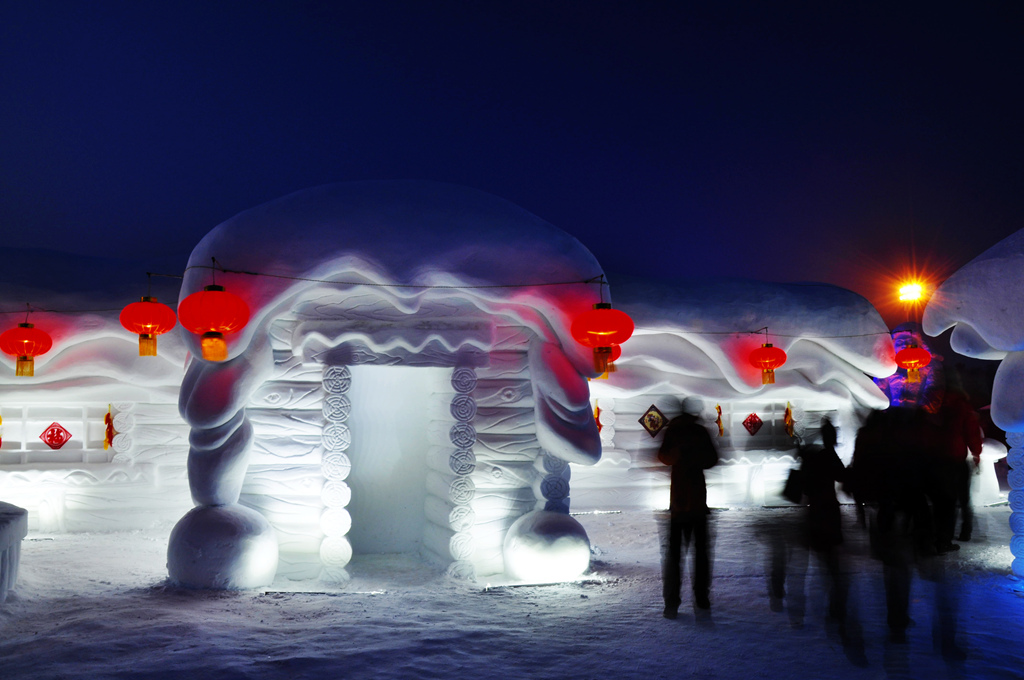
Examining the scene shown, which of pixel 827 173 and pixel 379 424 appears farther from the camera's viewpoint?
pixel 827 173

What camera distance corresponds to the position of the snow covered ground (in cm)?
358

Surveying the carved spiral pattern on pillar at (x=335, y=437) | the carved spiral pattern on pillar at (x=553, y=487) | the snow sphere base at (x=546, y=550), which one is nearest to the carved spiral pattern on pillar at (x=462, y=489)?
the snow sphere base at (x=546, y=550)

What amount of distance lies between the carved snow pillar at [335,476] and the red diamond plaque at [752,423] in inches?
275

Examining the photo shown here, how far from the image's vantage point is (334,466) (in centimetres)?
584

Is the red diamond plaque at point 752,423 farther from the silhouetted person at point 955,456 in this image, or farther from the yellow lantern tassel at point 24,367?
the yellow lantern tassel at point 24,367

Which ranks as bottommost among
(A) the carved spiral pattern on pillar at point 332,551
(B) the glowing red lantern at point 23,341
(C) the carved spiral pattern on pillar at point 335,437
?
(A) the carved spiral pattern on pillar at point 332,551

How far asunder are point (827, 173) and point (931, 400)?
407 cm

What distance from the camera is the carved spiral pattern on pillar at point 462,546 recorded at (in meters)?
5.99

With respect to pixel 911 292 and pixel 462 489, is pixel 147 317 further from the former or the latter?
pixel 911 292

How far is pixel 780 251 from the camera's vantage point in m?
11.0

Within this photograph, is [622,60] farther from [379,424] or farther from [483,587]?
[483,587]

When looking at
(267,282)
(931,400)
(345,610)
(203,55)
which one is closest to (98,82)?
(203,55)

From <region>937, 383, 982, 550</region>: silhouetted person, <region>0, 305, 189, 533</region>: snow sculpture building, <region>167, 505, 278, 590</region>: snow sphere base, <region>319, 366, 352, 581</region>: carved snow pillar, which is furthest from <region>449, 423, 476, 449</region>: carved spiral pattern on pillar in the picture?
<region>0, 305, 189, 533</region>: snow sculpture building

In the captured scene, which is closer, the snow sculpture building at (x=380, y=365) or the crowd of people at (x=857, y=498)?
the crowd of people at (x=857, y=498)
